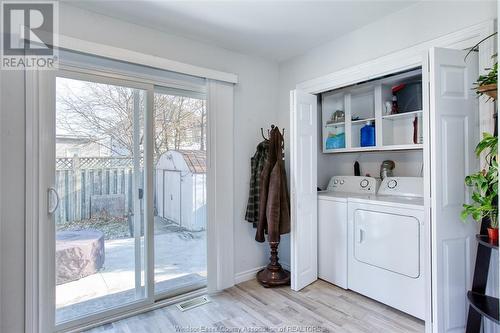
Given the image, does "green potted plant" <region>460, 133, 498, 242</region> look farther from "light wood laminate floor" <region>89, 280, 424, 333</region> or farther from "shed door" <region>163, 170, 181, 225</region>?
"shed door" <region>163, 170, 181, 225</region>

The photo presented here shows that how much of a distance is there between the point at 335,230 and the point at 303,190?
0.54 meters

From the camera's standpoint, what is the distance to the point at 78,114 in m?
2.17

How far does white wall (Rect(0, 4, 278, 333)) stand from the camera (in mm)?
1840

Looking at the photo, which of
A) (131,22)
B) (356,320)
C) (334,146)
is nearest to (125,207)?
(131,22)

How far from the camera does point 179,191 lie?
2.69m

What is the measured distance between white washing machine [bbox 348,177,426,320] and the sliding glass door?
1.53 meters

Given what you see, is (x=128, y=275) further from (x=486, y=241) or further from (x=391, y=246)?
(x=486, y=241)

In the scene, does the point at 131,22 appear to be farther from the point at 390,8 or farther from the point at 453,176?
the point at 453,176

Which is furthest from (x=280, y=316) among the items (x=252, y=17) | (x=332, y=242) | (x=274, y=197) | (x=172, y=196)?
(x=252, y=17)

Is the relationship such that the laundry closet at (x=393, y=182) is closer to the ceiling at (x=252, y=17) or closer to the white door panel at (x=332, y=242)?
the white door panel at (x=332, y=242)

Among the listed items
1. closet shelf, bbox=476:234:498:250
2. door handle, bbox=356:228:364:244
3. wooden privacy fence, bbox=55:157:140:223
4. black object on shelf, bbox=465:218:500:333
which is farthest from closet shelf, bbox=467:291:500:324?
wooden privacy fence, bbox=55:157:140:223

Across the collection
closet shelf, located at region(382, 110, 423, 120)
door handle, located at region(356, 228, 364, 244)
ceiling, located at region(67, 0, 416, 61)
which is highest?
ceiling, located at region(67, 0, 416, 61)

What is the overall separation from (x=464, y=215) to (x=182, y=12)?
247 centimetres

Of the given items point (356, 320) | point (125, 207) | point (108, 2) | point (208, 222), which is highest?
point (108, 2)
